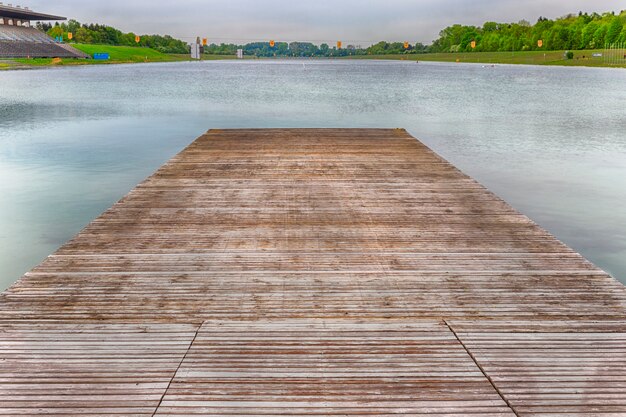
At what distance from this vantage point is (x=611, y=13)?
180m

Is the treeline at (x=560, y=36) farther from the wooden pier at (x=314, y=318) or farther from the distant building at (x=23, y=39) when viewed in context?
the wooden pier at (x=314, y=318)

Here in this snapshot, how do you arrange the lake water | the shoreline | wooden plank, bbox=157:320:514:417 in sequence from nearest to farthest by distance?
wooden plank, bbox=157:320:514:417, the lake water, the shoreline

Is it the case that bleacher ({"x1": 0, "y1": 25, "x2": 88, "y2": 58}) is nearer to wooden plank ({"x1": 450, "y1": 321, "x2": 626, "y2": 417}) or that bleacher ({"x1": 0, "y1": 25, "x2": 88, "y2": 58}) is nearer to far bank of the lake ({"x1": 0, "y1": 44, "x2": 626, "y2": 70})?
far bank of the lake ({"x1": 0, "y1": 44, "x2": 626, "y2": 70})

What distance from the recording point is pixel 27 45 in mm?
112812

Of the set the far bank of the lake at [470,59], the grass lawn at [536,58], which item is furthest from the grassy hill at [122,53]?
the grass lawn at [536,58]

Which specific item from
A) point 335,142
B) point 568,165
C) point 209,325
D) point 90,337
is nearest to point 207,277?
point 209,325

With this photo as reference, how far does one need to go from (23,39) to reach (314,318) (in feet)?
423

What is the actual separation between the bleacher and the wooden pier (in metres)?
111

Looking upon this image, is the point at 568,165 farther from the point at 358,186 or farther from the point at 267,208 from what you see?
the point at 267,208

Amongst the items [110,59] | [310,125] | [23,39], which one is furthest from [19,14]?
[310,125]

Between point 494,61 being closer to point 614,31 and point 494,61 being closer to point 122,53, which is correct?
point 614,31

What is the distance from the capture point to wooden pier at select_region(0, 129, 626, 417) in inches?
139

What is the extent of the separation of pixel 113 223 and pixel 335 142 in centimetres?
833

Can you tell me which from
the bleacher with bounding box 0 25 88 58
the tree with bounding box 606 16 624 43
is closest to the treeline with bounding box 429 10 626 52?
the tree with bounding box 606 16 624 43
